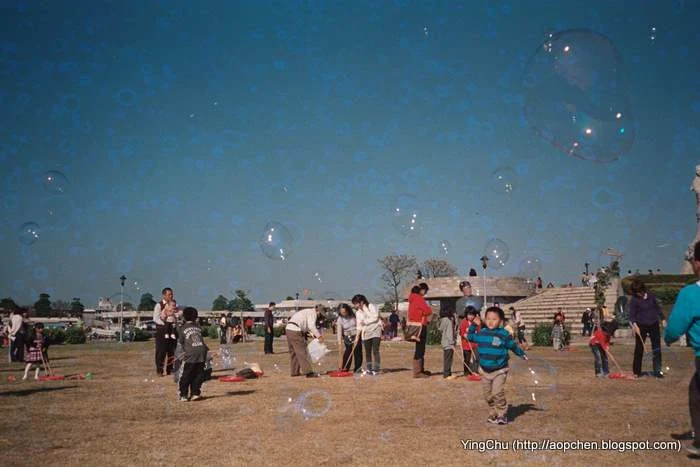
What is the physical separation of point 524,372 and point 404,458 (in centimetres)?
1009

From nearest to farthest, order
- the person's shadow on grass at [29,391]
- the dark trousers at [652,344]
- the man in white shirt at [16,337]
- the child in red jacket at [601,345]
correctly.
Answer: the person's shadow on grass at [29,391] → the dark trousers at [652,344] → the child in red jacket at [601,345] → the man in white shirt at [16,337]

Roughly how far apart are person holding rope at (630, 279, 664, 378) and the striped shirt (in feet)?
21.2

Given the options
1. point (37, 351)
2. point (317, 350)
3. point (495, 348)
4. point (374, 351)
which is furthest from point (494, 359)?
point (37, 351)

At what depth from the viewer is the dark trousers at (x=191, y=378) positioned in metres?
11.0

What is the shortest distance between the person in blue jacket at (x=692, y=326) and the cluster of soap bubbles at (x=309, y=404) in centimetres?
500

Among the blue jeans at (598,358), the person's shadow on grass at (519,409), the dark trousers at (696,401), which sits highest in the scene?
the dark trousers at (696,401)

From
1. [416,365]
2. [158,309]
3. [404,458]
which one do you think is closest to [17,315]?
[158,309]

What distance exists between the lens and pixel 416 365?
14.4 m

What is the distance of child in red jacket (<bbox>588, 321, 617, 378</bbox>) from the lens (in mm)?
13750

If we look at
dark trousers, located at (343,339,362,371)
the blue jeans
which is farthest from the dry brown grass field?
dark trousers, located at (343,339,362,371)

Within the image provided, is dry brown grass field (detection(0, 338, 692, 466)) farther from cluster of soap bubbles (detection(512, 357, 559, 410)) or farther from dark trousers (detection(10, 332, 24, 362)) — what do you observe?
dark trousers (detection(10, 332, 24, 362))

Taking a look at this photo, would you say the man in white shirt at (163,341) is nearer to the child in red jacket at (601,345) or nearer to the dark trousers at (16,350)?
the dark trousers at (16,350)

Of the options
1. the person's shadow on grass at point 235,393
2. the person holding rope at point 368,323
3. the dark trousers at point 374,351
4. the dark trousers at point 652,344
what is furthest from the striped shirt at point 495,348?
the dark trousers at point 374,351

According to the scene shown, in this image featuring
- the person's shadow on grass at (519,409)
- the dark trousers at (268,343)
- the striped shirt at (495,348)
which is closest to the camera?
the striped shirt at (495,348)
